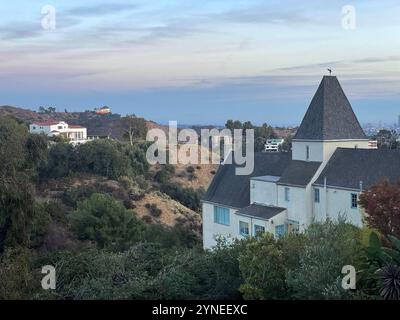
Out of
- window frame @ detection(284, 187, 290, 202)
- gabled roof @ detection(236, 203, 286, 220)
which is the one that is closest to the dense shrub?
gabled roof @ detection(236, 203, 286, 220)

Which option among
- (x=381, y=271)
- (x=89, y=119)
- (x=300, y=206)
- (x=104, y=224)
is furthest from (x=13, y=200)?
(x=89, y=119)

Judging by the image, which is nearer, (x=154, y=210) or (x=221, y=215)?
(x=221, y=215)

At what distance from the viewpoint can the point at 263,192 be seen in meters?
32.0

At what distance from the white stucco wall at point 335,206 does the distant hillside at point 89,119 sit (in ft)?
250

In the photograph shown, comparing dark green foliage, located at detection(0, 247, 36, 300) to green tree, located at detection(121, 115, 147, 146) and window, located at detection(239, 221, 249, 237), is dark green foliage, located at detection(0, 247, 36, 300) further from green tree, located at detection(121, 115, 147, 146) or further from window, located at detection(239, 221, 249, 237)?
green tree, located at detection(121, 115, 147, 146)

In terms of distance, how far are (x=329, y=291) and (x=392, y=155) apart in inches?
648

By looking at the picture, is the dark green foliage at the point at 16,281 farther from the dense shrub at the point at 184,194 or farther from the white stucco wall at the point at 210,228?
the dense shrub at the point at 184,194

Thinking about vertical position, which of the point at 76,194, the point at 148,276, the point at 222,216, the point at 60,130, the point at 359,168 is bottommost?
the point at 222,216

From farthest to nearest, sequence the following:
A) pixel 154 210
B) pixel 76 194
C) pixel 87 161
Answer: pixel 87 161 → pixel 154 210 → pixel 76 194

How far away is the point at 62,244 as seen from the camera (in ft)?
106

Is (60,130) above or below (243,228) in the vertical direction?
above

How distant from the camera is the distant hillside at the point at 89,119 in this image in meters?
109

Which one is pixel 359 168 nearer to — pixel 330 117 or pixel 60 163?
pixel 330 117

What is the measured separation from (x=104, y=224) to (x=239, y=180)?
932cm
